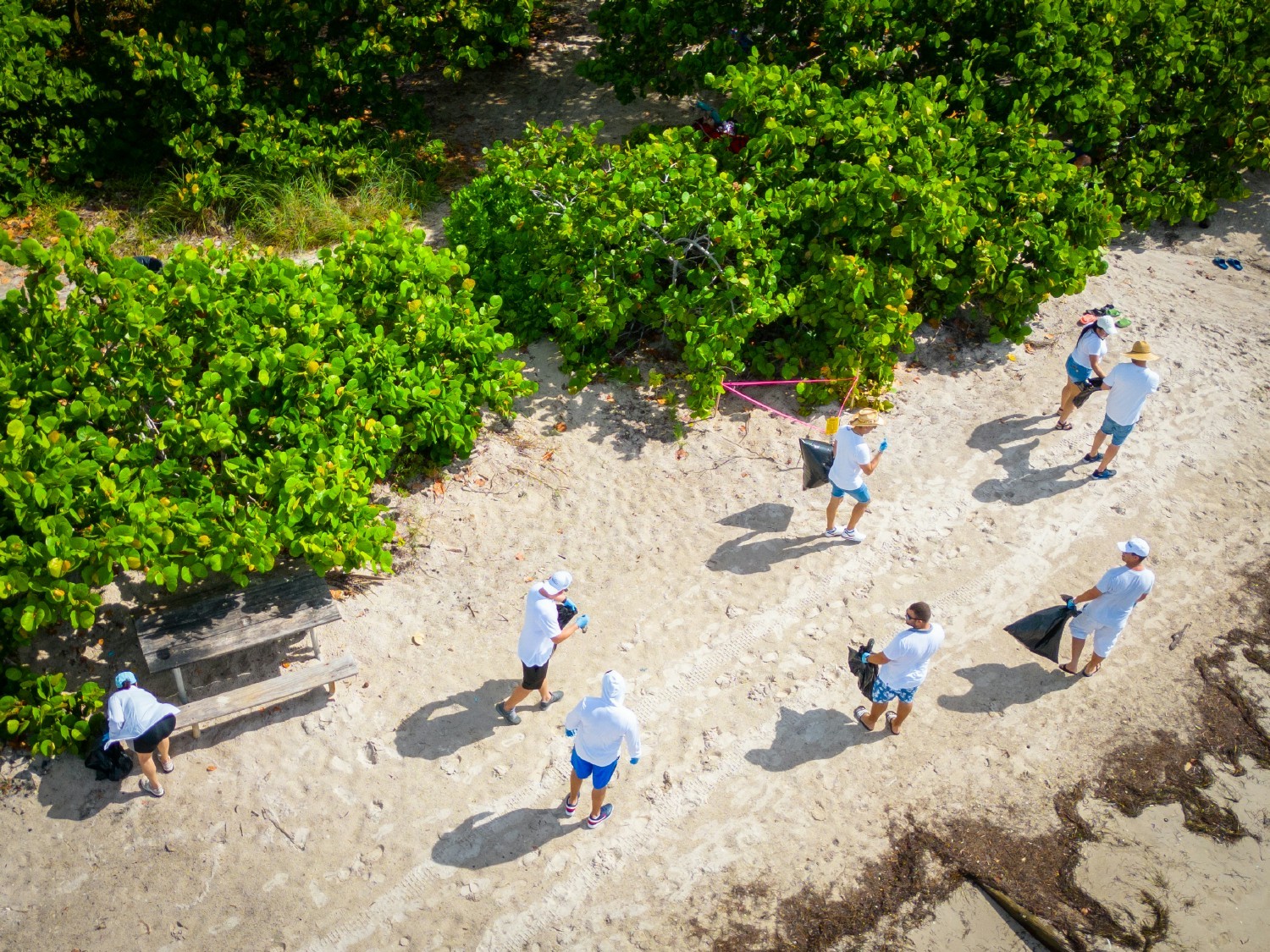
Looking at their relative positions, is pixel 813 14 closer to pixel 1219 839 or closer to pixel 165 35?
pixel 165 35

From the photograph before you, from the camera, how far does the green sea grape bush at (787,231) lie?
381 inches

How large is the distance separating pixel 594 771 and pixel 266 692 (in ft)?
8.37

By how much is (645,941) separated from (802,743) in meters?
1.91

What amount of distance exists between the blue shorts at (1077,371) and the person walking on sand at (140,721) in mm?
8653

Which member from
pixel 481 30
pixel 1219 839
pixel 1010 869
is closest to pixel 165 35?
pixel 481 30

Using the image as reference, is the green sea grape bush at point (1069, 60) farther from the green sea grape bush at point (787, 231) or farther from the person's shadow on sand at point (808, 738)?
the person's shadow on sand at point (808, 738)

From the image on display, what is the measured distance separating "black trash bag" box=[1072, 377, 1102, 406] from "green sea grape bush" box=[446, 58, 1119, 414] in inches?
43.3

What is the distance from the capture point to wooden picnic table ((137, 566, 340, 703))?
7066 millimetres

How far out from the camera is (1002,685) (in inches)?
311

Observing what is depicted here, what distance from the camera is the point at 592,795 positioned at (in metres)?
6.61

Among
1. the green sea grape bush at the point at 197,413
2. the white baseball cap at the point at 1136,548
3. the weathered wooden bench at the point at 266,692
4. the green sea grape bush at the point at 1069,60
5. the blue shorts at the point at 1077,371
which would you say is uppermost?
the green sea grape bush at the point at 1069,60

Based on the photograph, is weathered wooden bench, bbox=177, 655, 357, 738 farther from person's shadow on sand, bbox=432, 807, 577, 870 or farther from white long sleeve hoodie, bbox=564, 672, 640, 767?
white long sleeve hoodie, bbox=564, 672, 640, 767

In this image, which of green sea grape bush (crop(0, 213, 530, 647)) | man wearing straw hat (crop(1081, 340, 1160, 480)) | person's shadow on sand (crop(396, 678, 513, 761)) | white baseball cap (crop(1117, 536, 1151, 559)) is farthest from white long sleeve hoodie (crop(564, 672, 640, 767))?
man wearing straw hat (crop(1081, 340, 1160, 480))

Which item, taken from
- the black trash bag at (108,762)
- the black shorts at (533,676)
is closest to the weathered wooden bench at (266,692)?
the black trash bag at (108,762)
